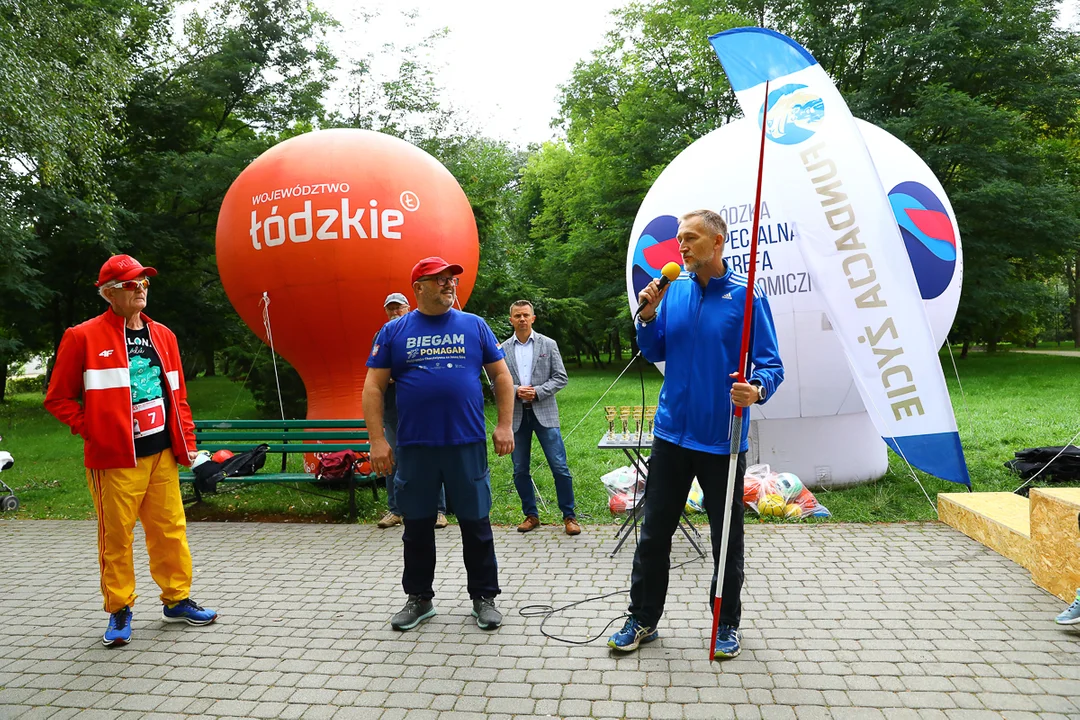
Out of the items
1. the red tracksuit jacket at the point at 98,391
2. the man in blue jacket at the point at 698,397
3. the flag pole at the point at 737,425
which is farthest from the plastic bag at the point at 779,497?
the red tracksuit jacket at the point at 98,391

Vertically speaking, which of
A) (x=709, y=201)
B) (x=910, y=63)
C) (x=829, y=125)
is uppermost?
(x=910, y=63)

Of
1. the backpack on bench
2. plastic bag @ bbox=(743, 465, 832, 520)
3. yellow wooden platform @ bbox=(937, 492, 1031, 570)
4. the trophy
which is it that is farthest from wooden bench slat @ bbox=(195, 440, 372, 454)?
yellow wooden platform @ bbox=(937, 492, 1031, 570)

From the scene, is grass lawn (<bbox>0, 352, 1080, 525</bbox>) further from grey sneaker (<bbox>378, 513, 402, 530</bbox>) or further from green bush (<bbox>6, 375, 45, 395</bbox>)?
green bush (<bbox>6, 375, 45, 395</bbox>)

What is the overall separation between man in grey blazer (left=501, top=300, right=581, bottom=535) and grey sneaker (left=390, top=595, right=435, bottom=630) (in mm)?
1928

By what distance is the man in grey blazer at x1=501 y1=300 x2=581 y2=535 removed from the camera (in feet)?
19.0

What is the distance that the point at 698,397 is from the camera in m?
3.33

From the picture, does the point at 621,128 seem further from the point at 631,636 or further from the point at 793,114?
the point at 631,636

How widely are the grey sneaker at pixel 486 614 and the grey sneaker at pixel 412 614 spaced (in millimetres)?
274

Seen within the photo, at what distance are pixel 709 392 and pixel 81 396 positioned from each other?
3446 millimetres

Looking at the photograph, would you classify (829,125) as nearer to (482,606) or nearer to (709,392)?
(709,392)

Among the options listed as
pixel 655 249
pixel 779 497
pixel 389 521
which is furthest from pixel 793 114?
pixel 389 521

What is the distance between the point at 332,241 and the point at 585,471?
12.9 feet

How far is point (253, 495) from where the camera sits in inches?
304

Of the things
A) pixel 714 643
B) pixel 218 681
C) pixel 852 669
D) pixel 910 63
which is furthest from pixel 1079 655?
pixel 910 63
